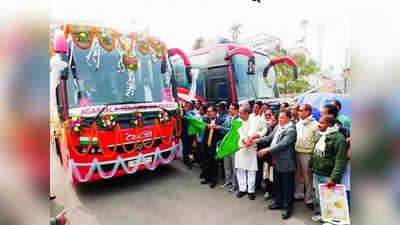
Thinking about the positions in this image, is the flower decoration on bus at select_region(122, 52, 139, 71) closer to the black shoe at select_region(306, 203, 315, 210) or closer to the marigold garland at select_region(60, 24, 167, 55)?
the marigold garland at select_region(60, 24, 167, 55)

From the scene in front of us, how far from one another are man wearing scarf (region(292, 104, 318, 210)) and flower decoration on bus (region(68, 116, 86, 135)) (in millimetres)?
3240

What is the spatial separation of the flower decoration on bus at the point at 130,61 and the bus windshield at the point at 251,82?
323 cm

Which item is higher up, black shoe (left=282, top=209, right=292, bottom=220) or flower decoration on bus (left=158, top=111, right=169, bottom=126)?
flower decoration on bus (left=158, top=111, right=169, bottom=126)

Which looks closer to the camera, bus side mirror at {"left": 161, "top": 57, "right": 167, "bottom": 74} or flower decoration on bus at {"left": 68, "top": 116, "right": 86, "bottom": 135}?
flower decoration on bus at {"left": 68, "top": 116, "right": 86, "bottom": 135}

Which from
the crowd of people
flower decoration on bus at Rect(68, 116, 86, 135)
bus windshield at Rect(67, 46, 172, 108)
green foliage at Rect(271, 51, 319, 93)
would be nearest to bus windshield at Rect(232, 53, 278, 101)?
the crowd of people

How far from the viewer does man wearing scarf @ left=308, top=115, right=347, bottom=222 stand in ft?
9.78

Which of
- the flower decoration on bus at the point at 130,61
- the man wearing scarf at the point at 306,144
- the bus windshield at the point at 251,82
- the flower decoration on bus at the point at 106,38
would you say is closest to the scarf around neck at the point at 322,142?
the man wearing scarf at the point at 306,144

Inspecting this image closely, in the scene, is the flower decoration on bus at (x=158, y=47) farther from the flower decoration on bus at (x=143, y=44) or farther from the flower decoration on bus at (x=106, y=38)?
the flower decoration on bus at (x=106, y=38)

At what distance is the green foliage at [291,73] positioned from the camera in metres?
17.5

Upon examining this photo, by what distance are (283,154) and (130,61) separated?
302cm

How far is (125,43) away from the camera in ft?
15.2
